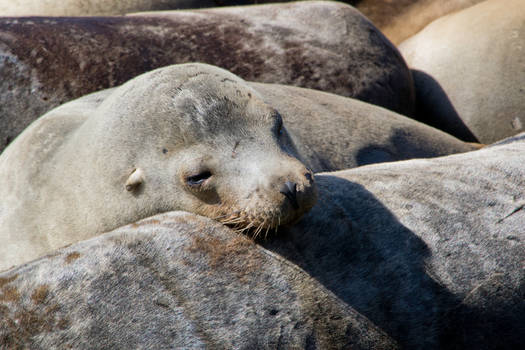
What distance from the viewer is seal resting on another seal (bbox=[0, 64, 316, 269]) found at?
249 cm

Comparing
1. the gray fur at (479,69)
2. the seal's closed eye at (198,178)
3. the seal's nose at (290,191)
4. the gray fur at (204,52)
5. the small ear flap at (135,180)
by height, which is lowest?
the gray fur at (479,69)

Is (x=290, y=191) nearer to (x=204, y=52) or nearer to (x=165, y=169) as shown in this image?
(x=165, y=169)

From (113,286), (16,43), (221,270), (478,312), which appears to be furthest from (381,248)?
(16,43)

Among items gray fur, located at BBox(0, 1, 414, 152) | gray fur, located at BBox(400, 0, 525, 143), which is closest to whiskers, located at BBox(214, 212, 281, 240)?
gray fur, located at BBox(0, 1, 414, 152)

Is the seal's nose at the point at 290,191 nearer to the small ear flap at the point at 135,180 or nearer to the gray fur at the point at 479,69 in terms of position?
the small ear flap at the point at 135,180

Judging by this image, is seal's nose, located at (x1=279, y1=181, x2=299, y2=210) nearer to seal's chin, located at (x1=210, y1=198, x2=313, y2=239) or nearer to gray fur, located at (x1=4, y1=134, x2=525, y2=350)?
seal's chin, located at (x1=210, y1=198, x2=313, y2=239)

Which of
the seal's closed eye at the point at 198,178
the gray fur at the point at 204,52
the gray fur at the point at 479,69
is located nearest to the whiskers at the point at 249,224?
the seal's closed eye at the point at 198,178

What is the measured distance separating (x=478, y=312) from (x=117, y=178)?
A: 1399 millimetres

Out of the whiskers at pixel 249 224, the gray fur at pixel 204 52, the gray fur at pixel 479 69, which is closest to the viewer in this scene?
the whiskers at pixel 249 224

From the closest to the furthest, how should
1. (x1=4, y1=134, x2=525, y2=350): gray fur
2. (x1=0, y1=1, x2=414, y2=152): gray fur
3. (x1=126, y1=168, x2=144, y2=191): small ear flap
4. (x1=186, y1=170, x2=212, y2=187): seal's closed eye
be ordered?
(x1=4, y1=134, x2=525, y2=350): gray fur
(x1=186, y1=170, x2=212, y2=187): seal's closed eye
(x1=126, y1=168, x2=144, y2=191): small ear flap
(x1=0, y1=1, x2=414, y2=152): gray fur

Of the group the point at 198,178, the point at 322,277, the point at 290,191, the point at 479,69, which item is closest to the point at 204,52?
the point at 479,69

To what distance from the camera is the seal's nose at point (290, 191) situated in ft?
7.68

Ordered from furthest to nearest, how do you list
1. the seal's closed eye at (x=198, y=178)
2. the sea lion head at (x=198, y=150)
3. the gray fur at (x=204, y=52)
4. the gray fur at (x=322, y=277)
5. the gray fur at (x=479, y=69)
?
the gray fur at (x=479, y=69)
the gray fur at (x=204, y=52)
the seal's closed eye at (x=198, y=178)
the sea lion head at (x=198, y=150)
the gray fur at (x=322, y=277)

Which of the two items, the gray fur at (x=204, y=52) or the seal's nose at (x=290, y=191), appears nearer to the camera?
the seal's nose at (x=290, y=191)
